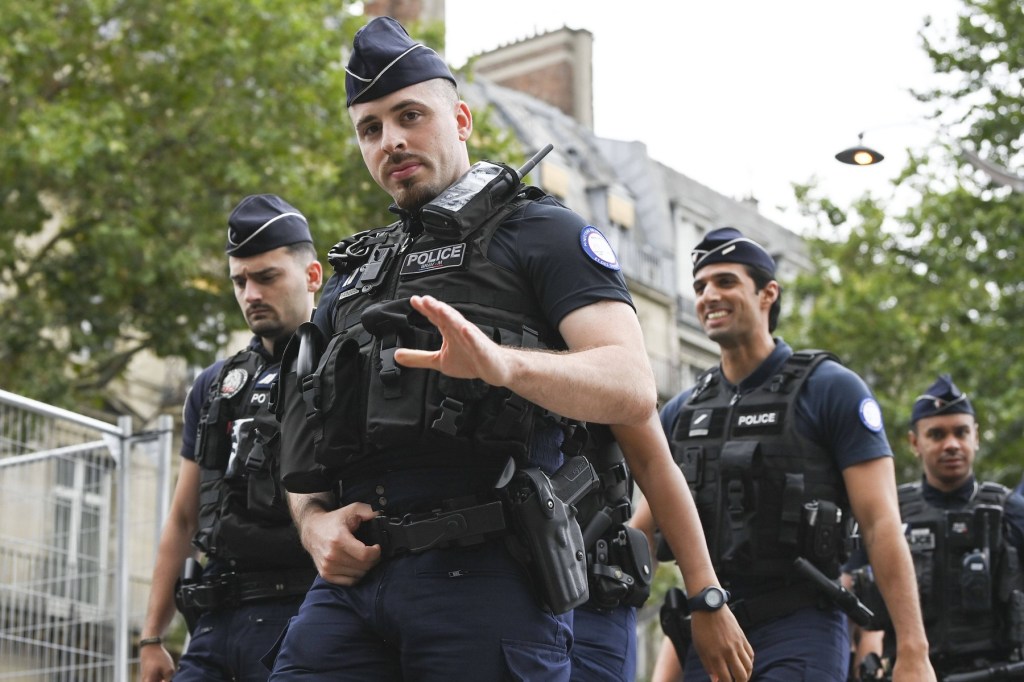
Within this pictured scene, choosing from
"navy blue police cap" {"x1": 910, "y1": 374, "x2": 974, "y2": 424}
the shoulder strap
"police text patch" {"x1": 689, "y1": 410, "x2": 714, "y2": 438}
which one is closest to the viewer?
"police text patch" {"x1": 689, "y1": 410, "x2": 714, "y2": 438}

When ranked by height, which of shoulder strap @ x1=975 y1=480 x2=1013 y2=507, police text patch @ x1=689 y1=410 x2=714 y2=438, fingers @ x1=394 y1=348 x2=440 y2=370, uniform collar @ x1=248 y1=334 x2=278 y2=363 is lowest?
fingers @ x1=394 y1=348 x2=440 y2=370

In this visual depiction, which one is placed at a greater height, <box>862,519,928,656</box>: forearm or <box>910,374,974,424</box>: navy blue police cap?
<box>910,374,974,424</box>: navy blue police cap

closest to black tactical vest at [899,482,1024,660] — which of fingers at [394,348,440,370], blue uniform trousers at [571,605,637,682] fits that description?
blue uniform trousers at [571,605,637,682]

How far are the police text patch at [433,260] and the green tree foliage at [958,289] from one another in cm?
1720

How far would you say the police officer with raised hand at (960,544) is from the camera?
8.83 m

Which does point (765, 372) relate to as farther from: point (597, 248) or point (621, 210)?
point (621, 210)

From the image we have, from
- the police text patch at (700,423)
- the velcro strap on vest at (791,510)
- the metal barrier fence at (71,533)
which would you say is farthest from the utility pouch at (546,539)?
the metal barrier fence at (71,533)

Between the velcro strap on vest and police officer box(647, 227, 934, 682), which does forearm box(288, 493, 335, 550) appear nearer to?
police officer box(647, 227, 934, 682)

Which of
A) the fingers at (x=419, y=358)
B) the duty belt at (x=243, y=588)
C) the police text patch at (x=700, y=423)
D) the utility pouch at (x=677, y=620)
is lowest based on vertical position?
the utility pouch at (x=677, y=620)

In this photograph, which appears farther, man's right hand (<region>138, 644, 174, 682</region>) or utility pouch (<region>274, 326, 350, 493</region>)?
man's right hand (<region>138, 644, 174, 682</region>)

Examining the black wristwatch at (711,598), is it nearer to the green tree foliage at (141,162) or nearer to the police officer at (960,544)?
the police officer at (960,544)

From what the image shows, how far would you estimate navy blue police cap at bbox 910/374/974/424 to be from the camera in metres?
9.34

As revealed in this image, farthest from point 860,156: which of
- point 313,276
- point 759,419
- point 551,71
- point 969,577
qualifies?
point 551,71

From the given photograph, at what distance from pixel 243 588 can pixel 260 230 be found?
4.66 ft
